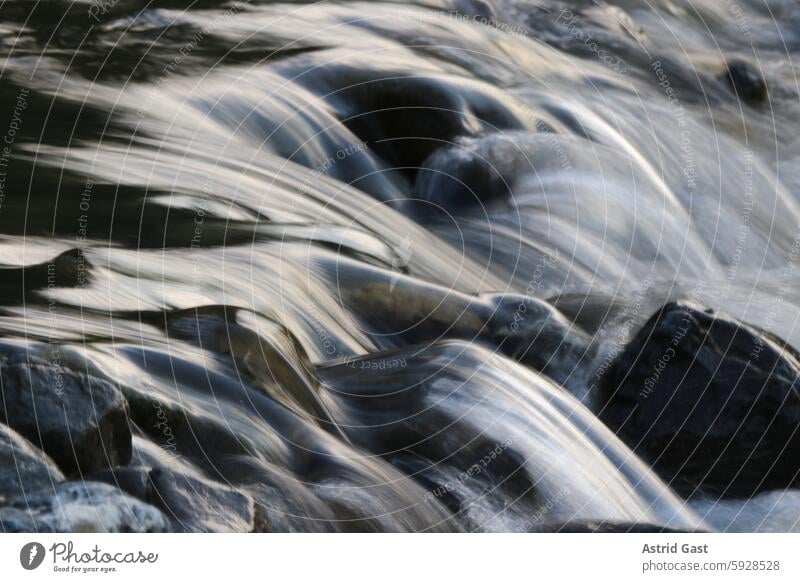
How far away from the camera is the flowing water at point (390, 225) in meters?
4.96

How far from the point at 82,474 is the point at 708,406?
10.7ft

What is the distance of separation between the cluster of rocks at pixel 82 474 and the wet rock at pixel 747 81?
5.04 meters

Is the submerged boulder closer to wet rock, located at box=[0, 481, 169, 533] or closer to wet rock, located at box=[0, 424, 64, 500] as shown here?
wet rock, located at box=[0, 481, 169, 533]

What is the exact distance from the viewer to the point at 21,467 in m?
4.23

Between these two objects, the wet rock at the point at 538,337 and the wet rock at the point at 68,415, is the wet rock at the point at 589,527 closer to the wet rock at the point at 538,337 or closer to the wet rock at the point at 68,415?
the wet rock at the point at 538,337

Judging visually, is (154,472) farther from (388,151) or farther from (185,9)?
(185,9)

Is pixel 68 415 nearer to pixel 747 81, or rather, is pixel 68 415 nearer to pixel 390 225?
pixel 390 225

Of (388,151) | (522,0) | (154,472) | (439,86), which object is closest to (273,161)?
(388,151)

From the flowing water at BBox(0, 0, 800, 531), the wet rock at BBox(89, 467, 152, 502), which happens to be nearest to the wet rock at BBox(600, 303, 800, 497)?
the flowing water at BBox(0, 0, 800, 531)

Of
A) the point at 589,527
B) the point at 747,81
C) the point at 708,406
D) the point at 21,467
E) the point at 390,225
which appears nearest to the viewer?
the point at 21,467

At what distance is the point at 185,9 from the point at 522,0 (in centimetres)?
214

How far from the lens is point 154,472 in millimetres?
4379
